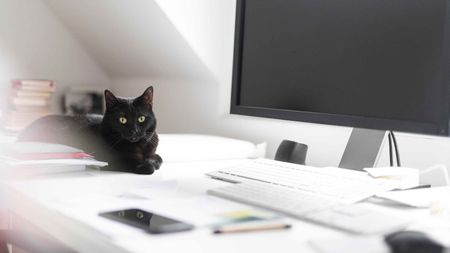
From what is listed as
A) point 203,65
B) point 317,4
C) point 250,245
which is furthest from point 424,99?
point 203,65

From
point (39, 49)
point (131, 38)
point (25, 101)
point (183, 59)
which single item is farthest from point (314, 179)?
point (39, 49)

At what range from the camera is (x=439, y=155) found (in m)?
1.37

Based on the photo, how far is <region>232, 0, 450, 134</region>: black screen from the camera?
35.1 inches

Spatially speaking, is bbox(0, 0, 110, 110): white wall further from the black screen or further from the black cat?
the black screen

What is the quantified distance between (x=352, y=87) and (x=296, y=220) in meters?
0.32

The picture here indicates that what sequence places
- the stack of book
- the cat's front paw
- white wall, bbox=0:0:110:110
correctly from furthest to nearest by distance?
white wall, bbox=0:0:110:110 < the stack of book < the cat's front paw

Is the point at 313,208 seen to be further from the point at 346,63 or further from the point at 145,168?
the point at 145,168

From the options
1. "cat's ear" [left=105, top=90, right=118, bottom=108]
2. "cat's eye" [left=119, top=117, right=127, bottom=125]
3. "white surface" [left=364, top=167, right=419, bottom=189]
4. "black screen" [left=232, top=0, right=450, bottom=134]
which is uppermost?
"black screen" [left=232, top=0, right=450, bottom=134]

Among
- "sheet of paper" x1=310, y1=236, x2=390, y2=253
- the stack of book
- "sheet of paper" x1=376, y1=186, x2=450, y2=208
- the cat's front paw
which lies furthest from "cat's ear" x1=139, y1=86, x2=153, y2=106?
the stack of book

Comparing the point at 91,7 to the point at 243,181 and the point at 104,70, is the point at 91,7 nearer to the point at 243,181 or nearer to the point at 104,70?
the point at 104,70

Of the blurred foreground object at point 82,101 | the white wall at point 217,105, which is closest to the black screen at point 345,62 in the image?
the white wall at point 217,105

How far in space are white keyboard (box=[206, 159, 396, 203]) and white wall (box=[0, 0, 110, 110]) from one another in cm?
173

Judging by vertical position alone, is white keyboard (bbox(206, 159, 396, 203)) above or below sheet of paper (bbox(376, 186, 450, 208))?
above

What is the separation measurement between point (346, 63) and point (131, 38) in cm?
151
